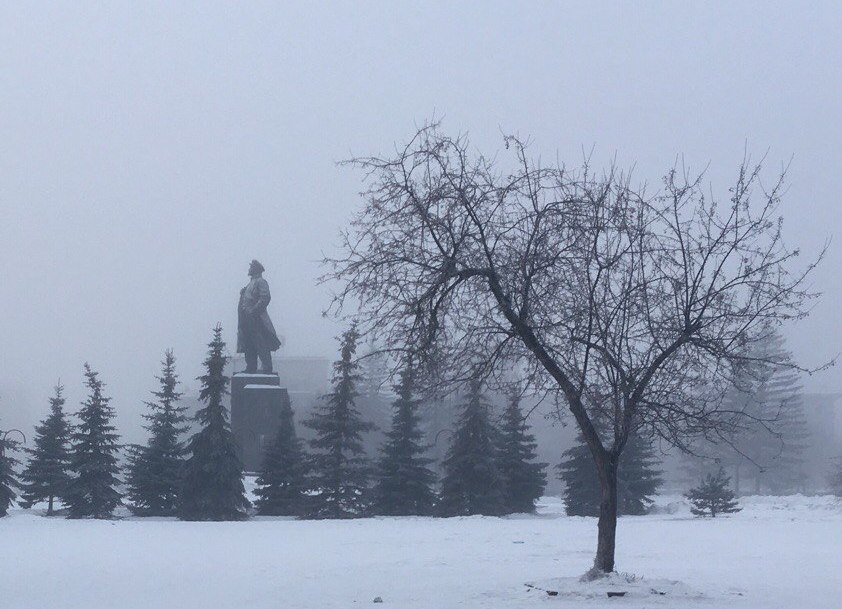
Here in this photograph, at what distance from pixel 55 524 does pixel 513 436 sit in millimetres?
13292

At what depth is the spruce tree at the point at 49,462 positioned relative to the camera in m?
30.2

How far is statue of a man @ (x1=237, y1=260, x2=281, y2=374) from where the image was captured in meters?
37.1

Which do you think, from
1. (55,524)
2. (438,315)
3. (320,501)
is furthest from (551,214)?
(320,501)

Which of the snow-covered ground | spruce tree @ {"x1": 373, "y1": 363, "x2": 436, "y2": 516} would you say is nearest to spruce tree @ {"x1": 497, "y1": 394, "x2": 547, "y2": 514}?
spruce tree @ {"x1": 373, "y1": 363, "x2": 436, "y2": 516}

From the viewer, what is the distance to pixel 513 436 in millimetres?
30219

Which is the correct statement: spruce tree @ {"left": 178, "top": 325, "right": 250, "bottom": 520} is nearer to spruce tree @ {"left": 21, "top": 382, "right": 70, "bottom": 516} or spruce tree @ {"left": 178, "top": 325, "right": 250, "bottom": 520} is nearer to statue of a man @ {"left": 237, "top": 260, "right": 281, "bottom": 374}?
spruce tree @ {"left": 21, "top": 382, "right": 70, "bottom": 516}

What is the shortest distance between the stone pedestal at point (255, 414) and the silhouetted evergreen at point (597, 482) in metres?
10.3

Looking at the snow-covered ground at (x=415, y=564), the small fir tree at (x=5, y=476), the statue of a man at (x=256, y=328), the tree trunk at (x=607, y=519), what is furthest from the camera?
the statue of a man at (x=256, y=328)

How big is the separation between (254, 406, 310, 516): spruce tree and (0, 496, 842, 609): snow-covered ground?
4.83m

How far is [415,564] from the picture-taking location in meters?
14.5

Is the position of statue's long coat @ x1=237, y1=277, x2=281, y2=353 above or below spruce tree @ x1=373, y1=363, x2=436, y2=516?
above

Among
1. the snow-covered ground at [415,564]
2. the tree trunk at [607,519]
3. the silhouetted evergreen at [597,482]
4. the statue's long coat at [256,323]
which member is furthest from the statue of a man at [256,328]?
the tree trunk at [607,519]

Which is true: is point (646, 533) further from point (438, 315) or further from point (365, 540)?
point (438, 315)

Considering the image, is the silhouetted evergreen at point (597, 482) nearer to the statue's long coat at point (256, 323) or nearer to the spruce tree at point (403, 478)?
the spruce tree at point (403, 478)
